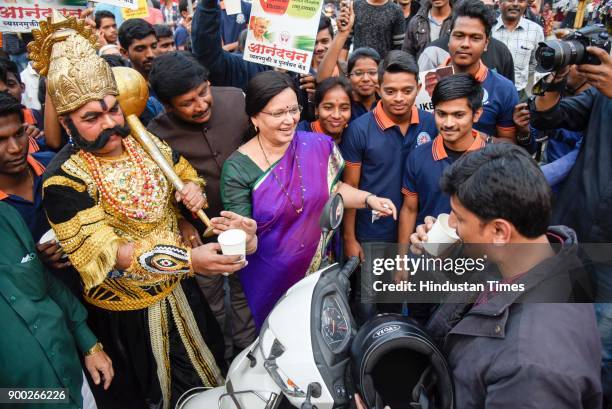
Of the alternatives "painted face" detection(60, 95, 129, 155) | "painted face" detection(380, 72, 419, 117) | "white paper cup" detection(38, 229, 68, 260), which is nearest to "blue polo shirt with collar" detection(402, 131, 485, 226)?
"painted face" detection(380, 72, 419, 117)

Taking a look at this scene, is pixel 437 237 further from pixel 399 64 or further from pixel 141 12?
pixel 141 12

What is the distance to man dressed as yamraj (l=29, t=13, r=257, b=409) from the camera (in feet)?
6.23

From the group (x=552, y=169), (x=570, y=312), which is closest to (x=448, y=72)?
(x=552, y=169)

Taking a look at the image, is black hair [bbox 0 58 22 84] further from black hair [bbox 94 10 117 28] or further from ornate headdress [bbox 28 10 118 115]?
black hair [bbox 94 10 117 28]

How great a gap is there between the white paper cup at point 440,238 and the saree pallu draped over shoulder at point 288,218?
714mm

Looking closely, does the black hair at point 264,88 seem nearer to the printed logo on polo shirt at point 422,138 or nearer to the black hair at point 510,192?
the printed logo on polo shirt at point 422,138

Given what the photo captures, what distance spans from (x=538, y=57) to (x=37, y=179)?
8.37 feet

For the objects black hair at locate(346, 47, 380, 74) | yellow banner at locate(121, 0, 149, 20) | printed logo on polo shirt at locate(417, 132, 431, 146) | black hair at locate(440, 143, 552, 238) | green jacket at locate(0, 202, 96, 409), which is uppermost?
yellow banner at locate(121, 0, 149, 20)

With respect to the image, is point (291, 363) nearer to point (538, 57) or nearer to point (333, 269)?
point (333, 269)

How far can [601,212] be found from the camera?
2102 millimetres

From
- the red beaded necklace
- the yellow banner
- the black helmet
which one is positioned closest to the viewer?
the black helmet

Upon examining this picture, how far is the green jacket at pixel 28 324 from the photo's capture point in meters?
1.73

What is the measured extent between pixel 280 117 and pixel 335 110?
25.8 inches

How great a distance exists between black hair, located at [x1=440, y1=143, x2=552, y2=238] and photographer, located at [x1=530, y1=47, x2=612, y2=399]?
3.49 feet
